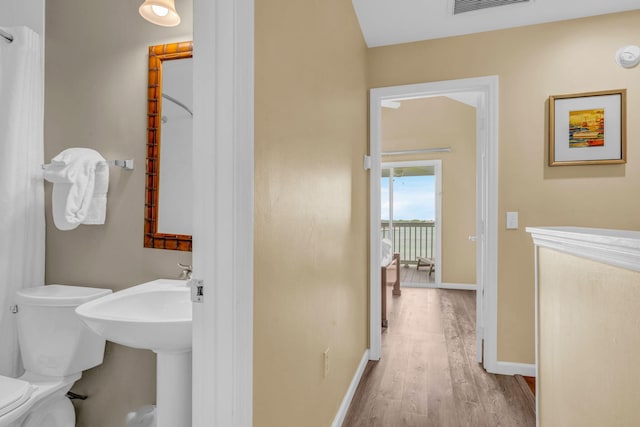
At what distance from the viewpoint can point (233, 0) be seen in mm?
838

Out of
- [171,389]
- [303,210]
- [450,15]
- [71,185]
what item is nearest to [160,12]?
[71,185]

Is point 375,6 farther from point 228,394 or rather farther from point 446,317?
point 446,317

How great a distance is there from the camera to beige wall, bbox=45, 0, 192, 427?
5.71ft

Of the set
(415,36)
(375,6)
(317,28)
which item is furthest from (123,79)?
(415,36)

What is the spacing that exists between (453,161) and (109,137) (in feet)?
16.2

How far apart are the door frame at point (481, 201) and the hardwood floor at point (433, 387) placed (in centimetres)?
20

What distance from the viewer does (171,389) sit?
1270mm

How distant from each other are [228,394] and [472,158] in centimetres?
538

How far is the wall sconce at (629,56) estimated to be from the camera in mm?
2201

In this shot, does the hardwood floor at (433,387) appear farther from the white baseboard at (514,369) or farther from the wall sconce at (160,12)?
the wall sconce at (160,12)

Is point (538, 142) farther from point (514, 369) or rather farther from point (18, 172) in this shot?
point (18, 172)

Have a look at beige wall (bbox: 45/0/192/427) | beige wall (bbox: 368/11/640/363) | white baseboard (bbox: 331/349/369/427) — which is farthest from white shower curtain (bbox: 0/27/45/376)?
beige wall (bbox: 368/11/640/363)

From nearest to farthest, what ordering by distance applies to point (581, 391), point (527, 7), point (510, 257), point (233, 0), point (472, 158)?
point (233, 0) < point (581, 391) < point (527, 7) < point (510, 257) < point (472, 158)

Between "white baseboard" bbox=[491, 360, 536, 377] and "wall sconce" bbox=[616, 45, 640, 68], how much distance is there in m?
2.07
